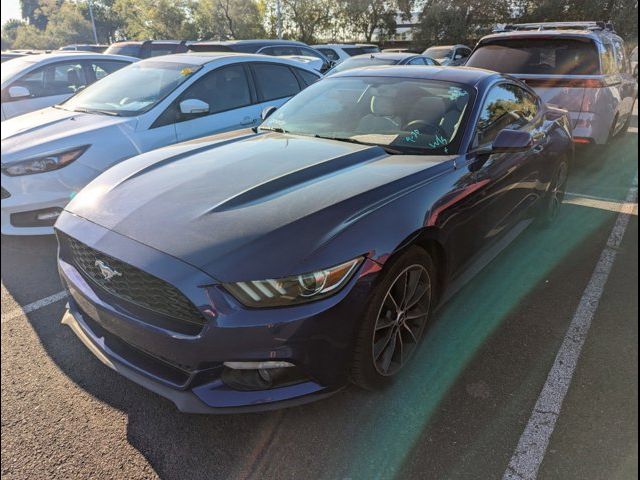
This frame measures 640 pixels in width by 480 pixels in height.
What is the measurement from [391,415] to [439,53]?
8.41 metres

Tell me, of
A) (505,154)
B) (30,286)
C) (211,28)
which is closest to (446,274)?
(505,154)

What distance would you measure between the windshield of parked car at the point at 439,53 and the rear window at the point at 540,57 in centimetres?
198

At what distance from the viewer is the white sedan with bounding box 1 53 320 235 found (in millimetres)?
3879

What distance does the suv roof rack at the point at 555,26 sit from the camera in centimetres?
601

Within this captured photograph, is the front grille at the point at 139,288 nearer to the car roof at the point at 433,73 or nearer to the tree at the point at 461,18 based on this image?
the car roof at the point at 433,73

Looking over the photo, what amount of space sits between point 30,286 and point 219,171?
204cm

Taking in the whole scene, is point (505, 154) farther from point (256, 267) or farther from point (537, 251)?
point (256, 267)

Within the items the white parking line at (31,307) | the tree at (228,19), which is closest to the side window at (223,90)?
the white parking line at (31,307)

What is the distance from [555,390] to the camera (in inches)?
96.3

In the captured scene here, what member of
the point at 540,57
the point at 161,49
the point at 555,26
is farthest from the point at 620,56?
the point at 161,49

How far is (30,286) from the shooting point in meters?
3.56

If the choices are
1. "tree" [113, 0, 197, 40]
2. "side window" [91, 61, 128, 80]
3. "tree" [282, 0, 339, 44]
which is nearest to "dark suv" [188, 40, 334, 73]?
"tree" [113, 0, 197, 40]

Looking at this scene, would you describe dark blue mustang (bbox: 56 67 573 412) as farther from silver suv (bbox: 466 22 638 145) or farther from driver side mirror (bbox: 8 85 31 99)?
driver side mirror (bbox: 8 85 31 99)

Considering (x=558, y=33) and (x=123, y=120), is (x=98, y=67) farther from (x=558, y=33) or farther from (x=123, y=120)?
(x=558, y=33)
